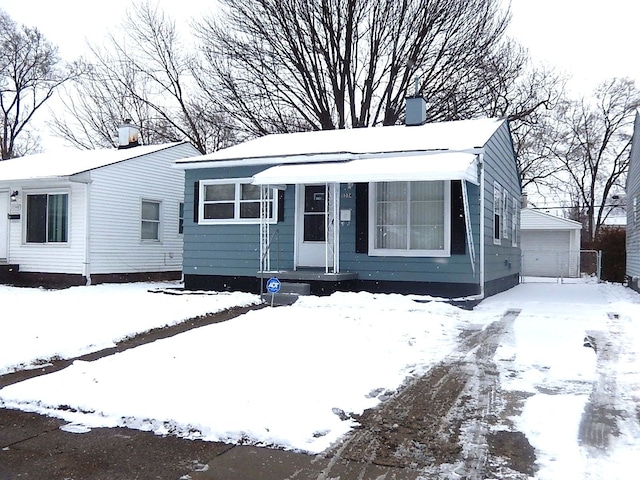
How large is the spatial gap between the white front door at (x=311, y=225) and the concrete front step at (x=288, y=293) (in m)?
0.96

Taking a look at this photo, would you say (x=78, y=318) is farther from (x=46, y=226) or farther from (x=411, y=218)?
(x=46, y=226)

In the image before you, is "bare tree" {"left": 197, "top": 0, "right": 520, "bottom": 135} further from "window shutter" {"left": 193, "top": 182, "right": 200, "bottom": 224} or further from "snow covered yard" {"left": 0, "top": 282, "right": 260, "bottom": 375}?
"snow covered yard" {"left": 0, "top": 282, "right": 260, "bottom": 375}

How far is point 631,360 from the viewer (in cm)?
629

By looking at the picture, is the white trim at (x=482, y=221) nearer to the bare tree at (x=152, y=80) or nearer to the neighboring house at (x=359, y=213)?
the neighboring house at (x=359, y=213)

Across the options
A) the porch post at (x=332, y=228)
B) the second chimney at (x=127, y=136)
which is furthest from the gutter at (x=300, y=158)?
the second chimney at (x=127, y=136)

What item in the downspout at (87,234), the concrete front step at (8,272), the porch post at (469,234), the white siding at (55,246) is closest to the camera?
the porch post at (469,234)

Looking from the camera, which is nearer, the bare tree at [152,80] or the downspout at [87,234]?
the downspout at [87,234]

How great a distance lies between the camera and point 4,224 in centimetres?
1597

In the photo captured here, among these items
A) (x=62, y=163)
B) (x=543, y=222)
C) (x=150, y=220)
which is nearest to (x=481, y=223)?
(x=150, y=220)

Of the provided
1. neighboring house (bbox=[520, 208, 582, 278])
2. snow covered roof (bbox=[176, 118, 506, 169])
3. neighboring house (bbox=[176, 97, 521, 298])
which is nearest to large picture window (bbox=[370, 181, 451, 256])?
neighboring house (bbox=[176, 97, 521, 298])

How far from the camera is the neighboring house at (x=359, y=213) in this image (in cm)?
1059

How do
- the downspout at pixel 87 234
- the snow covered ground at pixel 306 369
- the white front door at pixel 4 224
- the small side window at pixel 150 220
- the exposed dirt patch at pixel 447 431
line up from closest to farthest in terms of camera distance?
the exposed dirt patch at pixel 447 431 < the snow covered ground at pixel 306 369 < the downspout at pixel 87 234 < the white front door at pixel 4 224 < the small side window at pixel 150 220

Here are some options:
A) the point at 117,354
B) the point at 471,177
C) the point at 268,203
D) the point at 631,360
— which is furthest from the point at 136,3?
the point at 631,360

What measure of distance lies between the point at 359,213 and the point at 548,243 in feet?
57.5
